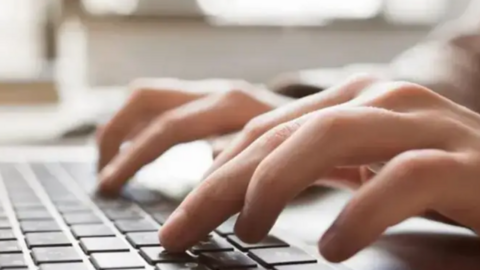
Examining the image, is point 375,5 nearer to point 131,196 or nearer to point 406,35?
point 406,35

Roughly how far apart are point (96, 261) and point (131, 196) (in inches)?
9.7

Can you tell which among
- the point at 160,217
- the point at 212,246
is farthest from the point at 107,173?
the point at 212,246

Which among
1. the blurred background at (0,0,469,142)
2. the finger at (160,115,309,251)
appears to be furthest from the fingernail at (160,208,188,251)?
the blurred background at (0,0,469,142)

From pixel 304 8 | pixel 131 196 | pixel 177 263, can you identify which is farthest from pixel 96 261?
pixel 304 8

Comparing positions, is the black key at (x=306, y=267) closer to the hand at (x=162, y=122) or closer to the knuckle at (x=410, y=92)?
the knuckle at (x=410, y=92)

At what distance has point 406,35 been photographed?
189cm

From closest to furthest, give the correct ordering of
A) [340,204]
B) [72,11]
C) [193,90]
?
[340,204] < [193,90] < [72,11]

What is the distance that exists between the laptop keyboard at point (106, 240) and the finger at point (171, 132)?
4 centimetres

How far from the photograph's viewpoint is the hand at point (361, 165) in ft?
1.25

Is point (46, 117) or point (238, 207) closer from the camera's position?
point (238, 207)

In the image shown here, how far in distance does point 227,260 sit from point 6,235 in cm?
13

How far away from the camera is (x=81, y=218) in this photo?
1.71 feet

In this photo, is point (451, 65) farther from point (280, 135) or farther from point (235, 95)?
point (280, 135)

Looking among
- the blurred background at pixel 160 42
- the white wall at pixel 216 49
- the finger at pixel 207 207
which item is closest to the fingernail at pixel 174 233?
the finger at pixel 207 207
